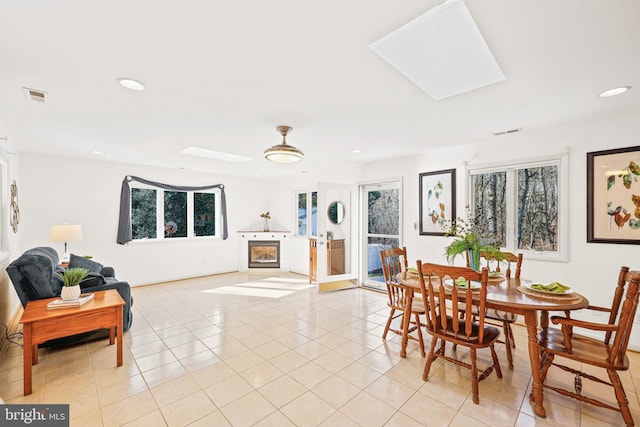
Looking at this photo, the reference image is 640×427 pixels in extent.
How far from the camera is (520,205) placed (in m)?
3.70

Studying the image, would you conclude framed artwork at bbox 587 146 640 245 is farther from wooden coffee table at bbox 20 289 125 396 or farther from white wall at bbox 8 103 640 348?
wooden coffee table at bbox 20 289 125 396

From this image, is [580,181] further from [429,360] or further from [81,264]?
[81,264]

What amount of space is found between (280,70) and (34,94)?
214 cm

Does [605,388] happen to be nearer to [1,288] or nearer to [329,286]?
[329,286]

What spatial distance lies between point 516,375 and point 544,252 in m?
1.71

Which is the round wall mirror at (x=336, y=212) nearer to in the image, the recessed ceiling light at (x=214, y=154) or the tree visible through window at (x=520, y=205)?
the recessed ceiling light at (x=214, y=154)

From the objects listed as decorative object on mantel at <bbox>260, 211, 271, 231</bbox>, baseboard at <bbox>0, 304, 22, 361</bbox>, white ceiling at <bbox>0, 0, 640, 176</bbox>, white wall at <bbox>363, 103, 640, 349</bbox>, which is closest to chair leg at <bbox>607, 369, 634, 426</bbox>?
white wall at <bbox>363, 103, 640, 349</bbox>

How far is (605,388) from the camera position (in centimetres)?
232

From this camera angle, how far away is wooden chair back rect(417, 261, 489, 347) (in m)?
2.12

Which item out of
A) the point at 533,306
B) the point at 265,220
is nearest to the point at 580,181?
the point at 533,306

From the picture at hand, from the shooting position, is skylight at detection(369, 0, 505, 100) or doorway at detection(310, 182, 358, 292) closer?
skylight at detection(369, 0, 505, 100)

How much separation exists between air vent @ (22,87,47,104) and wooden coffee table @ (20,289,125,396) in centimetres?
183

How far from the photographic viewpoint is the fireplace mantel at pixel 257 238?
702 cm

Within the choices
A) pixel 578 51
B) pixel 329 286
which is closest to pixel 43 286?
pixel 329 286
